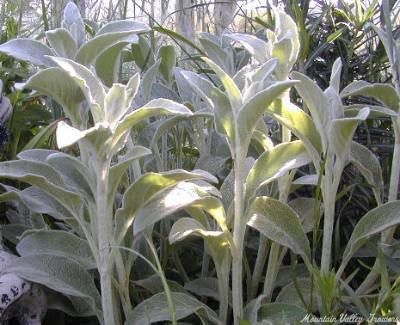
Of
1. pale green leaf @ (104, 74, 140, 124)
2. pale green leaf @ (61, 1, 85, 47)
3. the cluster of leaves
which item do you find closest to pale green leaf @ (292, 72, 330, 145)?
the cluster of leaves

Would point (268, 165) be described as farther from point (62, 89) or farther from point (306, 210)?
point (62, 89)

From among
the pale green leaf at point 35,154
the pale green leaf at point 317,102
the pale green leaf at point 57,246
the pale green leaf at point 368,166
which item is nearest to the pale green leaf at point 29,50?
the pale green leaf at point 35,154

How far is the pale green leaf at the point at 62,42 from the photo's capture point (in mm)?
803

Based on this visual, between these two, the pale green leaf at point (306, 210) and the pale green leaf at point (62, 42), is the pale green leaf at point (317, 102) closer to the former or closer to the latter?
the pale green leaf at point (306, 210)

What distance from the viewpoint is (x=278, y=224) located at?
776mm

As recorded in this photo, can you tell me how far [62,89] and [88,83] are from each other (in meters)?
0.06

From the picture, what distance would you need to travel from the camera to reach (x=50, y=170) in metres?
0.77

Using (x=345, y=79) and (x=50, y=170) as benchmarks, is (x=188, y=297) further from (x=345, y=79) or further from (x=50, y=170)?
(x=345, y=79)

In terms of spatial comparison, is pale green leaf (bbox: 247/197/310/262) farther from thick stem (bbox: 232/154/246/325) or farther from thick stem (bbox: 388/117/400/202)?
thick stem (bbox: 388/117/400/202)

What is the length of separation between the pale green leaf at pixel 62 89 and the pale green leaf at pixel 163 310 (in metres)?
0.26

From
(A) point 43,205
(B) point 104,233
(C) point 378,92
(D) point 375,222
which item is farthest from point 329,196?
(A) point 43,205

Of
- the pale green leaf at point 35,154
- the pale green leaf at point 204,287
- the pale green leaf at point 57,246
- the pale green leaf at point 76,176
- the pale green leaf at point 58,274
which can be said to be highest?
the pale green leaf at point 35,154

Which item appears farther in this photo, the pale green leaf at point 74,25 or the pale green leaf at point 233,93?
the pale green leaf at point 74,25

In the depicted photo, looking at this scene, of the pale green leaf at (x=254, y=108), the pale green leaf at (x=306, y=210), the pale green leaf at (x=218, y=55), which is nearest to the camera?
the pale green leaf at (x=254, y=108)
